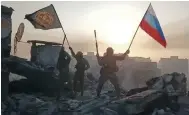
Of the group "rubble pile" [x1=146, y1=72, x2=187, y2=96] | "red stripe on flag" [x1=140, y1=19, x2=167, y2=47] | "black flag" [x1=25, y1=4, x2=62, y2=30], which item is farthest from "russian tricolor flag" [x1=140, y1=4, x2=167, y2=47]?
"black flag" [x1=25, y1=4, x2=62, y2=30]

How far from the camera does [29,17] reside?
9875 millimetres

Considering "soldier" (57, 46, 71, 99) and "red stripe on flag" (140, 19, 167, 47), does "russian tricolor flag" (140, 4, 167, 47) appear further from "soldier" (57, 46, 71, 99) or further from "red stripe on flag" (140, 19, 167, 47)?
"soldier" (57, 46, 71, 99)

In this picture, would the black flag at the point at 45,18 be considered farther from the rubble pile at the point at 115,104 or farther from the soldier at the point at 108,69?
the rubble pile at the point at 115,104

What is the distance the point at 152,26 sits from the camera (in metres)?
9.57

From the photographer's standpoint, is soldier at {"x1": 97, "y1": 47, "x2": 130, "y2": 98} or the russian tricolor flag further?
soldier at {"x1": 97, "y1": 47, "x2": 130, "y2": 98}

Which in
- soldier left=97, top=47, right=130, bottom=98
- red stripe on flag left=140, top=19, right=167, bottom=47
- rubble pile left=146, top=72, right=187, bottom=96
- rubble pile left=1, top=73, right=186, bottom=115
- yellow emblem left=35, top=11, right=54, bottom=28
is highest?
yellow emblem left=35, top=11, right=54, bottom=28

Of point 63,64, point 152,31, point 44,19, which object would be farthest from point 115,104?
point 44,19

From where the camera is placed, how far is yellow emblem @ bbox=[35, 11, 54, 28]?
32.4ft

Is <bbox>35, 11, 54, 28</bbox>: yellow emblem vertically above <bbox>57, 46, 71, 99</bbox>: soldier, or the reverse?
<bbox>35, 11, 54, 28</bbox>: yellow emblem

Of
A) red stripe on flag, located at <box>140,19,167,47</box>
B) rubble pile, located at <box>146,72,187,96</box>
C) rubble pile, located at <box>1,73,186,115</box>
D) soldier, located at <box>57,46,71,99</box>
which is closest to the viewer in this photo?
rubble pile, located at <box>1,73,186,115</box>

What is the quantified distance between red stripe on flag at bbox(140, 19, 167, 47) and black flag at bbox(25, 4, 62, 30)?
2929 millimetres

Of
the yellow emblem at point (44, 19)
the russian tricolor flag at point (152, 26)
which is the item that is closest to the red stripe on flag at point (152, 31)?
the russian tricolor flag at point (152, 26)

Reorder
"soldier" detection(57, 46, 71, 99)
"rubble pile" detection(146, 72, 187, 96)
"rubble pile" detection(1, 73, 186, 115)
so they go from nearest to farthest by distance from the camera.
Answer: "rubble pile" detection(1, 73, 186, 115)
"rubble pile" detection(146, 72, 187, 96)
"soldier" detection(57, 46, 71, 99)

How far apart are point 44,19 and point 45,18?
50 mm
